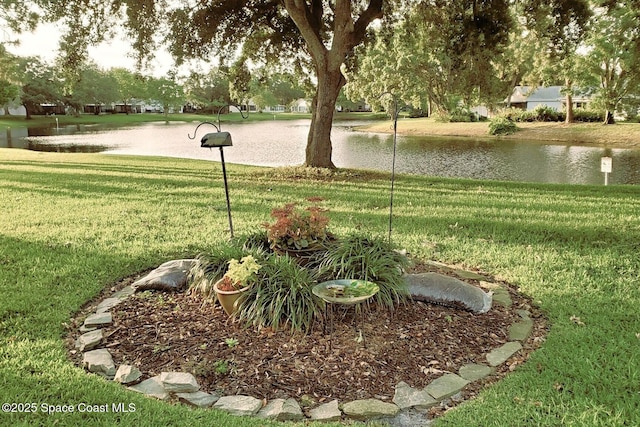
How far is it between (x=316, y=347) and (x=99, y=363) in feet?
4.35

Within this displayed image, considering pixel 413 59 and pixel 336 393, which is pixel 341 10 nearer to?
pixel 336 393

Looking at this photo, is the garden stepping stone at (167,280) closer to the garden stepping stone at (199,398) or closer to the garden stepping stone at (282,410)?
the garden stepping stone at (199,398)

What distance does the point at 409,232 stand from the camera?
225 inches

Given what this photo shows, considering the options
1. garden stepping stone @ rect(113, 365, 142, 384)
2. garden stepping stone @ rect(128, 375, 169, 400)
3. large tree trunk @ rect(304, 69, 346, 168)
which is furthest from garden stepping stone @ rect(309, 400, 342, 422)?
large tree trunk @ rect(304, 69, 346, 168)

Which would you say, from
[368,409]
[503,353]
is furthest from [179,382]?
[503,353]

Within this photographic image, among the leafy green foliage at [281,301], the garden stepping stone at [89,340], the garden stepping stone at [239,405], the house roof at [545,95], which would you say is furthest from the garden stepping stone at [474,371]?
the house roof at [545,95]

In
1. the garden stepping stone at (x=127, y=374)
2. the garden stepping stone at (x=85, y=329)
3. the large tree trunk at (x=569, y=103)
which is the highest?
the large tree trunk at (x=569, y=103)

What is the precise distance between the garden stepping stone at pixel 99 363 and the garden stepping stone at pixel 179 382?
0.35 metres

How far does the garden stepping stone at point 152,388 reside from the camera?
2564mm

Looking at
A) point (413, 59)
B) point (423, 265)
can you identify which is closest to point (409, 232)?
point (423, 265)

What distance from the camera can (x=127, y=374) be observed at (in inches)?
107

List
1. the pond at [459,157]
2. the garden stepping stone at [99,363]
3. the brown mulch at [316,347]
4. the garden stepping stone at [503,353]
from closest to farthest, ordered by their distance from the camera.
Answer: the brown mulch at [316,347] < the garden stepping stone at [99,363] < the garden stepping stone at [503,353] < the pond at [459,157]

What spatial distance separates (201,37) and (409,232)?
844 centimetres

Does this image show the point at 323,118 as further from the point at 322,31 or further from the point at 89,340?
the point at 89,340
